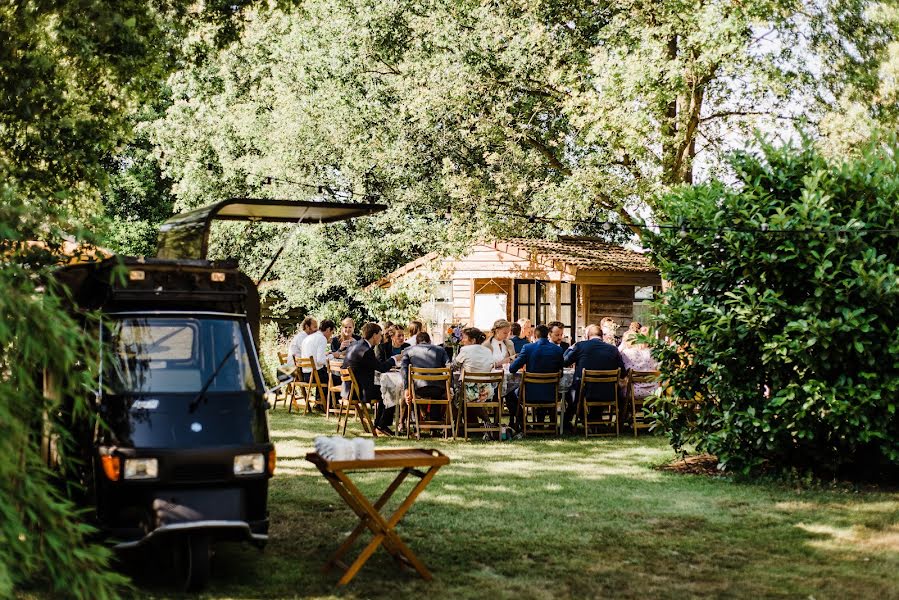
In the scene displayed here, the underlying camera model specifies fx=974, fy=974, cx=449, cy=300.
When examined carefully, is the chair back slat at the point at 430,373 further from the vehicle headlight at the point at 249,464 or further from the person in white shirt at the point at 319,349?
the vehicle headlight at the point at 249,464

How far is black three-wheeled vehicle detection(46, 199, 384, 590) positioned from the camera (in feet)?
20.7

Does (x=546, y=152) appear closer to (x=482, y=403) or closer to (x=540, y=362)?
(x=540, y=362)

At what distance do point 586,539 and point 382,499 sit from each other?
1.94m

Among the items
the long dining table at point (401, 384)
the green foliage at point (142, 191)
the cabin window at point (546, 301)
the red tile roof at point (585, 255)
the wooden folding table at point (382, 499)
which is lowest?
the wooden folding table at point (382, 499)

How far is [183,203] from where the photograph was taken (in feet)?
105

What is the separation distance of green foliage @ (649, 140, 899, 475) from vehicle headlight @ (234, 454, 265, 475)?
5854 millimetres

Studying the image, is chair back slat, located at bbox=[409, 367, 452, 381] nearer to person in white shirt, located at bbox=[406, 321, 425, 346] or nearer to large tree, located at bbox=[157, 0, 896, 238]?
person in white shirt, located at bbox=[406, 321, 425, 346]

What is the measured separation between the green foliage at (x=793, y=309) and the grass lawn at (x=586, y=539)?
666 millimetres

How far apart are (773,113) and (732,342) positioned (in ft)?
36.0

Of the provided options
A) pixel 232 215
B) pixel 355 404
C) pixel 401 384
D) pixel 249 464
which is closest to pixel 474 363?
pixel 401 384

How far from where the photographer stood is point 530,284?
28.2 meters

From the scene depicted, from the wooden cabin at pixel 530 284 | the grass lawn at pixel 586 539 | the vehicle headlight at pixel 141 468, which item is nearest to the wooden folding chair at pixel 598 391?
the grass lawn at pixel 586 539

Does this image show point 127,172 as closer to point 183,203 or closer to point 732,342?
point 183,203

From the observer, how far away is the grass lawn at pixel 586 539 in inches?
262
